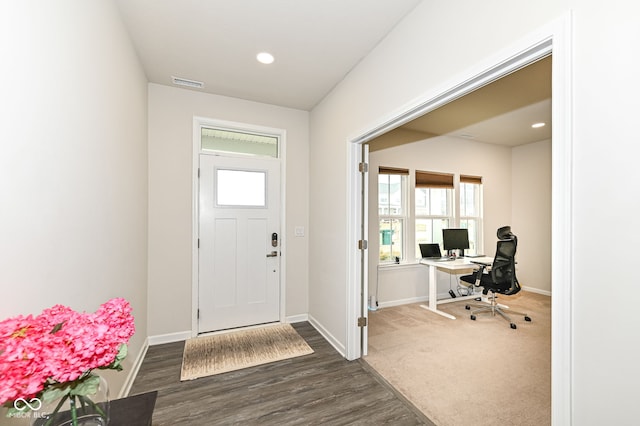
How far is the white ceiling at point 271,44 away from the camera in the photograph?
2.03 m

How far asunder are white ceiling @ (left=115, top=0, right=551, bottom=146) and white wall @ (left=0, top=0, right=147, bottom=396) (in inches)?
14.2

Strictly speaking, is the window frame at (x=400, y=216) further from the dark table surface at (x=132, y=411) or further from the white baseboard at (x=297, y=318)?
the dark table surface at (x=132, y=411)

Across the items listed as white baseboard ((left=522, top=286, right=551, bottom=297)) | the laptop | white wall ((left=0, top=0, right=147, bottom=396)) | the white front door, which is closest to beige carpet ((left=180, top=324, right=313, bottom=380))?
the white front door

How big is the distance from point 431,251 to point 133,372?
167 inches

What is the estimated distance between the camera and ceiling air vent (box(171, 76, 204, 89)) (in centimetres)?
305

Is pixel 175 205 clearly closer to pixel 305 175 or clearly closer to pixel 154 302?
pixel 154 302

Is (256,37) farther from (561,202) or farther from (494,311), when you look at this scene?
(494,311)

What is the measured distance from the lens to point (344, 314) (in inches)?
114

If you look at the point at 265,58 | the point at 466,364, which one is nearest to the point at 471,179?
the point at 466,364

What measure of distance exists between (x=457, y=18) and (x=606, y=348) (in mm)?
1765

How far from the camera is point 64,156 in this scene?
4.29 feet

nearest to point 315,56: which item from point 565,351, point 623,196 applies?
point 623,196

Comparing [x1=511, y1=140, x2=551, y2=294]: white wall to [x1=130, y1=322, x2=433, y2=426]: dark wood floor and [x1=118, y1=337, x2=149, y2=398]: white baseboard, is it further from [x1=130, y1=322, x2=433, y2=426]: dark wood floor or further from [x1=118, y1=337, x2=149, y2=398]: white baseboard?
[x1=118, y1=337, x2=149, y2=398]: white baseboard

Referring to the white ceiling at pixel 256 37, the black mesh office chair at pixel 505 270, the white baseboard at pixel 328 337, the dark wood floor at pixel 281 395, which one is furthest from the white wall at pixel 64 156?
the black mesh office chair at pixel 505 270
